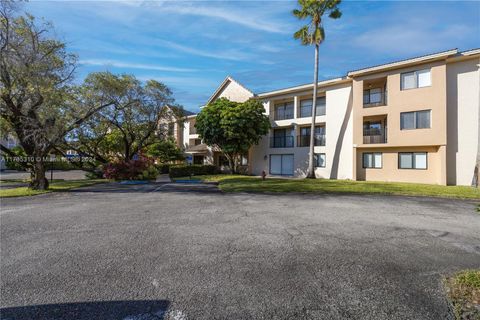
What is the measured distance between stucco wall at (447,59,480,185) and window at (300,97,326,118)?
933 cm

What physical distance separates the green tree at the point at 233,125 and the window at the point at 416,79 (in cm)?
1169

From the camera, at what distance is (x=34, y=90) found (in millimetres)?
13531

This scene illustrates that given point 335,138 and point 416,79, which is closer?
point 416,79

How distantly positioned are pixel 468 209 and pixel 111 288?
11.8 meters

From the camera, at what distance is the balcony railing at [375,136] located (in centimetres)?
2120

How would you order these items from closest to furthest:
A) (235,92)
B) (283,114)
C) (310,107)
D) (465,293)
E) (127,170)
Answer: (465,293) < (127,170) < (310,107) < (283,114) < (235,92)

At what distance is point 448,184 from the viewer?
18.2 m

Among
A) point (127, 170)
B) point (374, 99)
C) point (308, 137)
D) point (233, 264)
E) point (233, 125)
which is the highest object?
point (374, 99)

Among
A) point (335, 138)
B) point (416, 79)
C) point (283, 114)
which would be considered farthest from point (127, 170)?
point (416, 79)

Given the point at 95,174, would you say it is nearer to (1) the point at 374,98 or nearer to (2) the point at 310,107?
(2) the point at 310,107

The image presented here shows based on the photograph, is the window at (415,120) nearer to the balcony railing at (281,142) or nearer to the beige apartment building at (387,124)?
the beige apartment building at (387,124)

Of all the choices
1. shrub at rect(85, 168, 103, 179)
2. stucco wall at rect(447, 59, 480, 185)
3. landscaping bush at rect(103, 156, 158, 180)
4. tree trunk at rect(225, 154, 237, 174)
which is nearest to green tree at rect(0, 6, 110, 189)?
landscaping bush at rect(103, 156, 158, 180)

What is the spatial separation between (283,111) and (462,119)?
1464 centimetres

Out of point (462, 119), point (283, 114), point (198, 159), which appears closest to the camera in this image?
point (462, 119)
